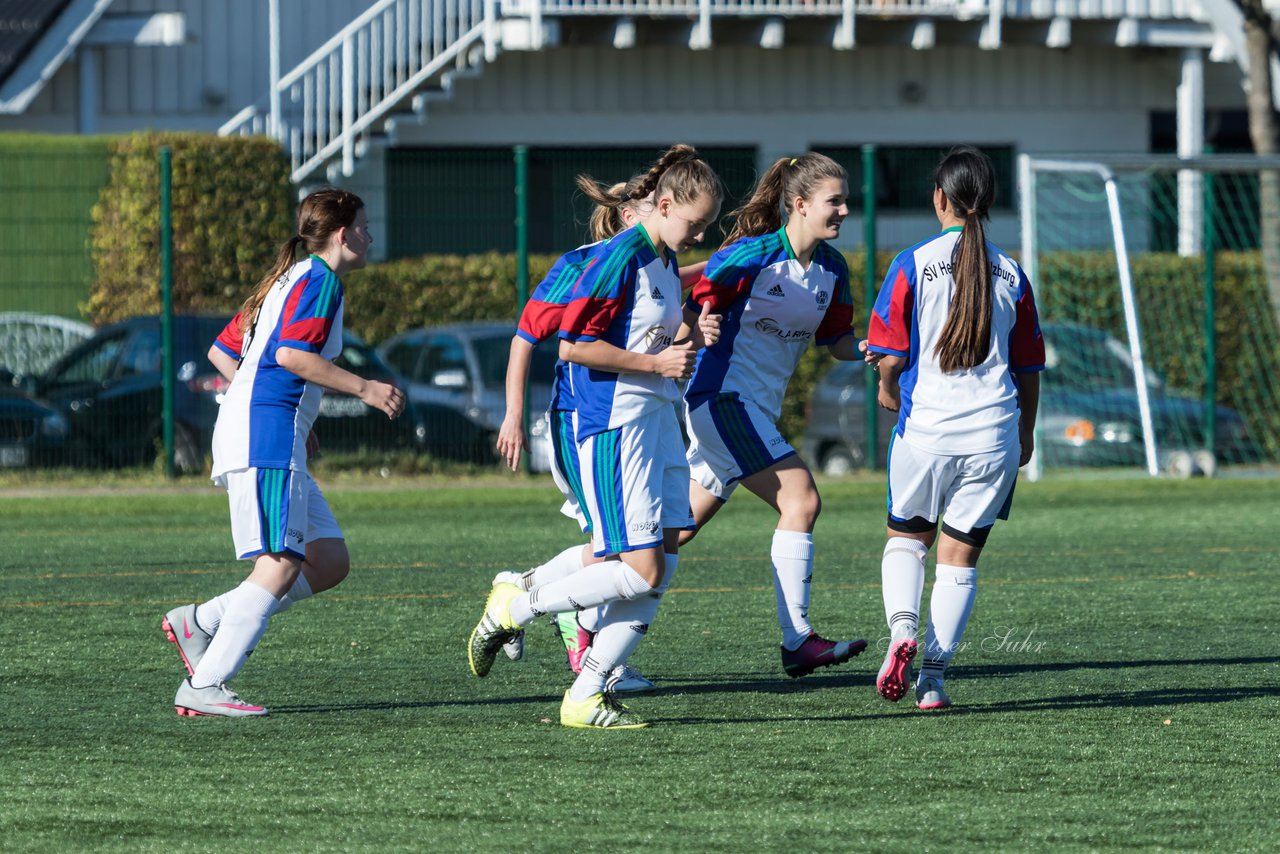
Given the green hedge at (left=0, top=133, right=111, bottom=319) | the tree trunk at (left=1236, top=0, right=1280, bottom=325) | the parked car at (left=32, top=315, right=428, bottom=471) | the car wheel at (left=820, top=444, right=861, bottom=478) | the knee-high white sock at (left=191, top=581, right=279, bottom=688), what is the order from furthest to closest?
1. the tree trunk at (left=1236, top=0, right=1280, bottom=325)
2. the car wheel at (left=820, top=444, right=861, bottom=478)
3. the green hedge at (left=0, top=133, right=111, bottom=319)
4. the parked car at (left=32, top=315, right=428, bottom=471)
5. the knee-high white sock at (left=191, top=581, right=279, bottom=688)

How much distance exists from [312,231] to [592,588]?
1394 mm

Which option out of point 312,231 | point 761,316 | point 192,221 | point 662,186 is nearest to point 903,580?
point 761,316

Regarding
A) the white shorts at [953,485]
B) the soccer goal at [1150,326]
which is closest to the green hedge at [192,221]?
the soccer goal at [1150,326]

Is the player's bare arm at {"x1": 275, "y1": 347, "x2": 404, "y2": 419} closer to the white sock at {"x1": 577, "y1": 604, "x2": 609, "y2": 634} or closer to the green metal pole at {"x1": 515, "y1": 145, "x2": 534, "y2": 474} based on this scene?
the white sock at {"x1": 577, "y1": 604, "x2": 609, "y2": 634}

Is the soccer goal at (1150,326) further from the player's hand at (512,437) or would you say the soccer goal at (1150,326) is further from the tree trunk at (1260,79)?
the player's hand at (512,437)

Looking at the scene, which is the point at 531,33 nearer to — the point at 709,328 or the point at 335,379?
the point at 709,328

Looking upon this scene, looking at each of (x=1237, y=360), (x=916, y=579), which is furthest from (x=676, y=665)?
(x=1237, y=360)

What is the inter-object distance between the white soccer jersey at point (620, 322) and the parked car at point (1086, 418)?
1011 centimetres

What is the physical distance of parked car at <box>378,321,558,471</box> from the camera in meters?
15.5

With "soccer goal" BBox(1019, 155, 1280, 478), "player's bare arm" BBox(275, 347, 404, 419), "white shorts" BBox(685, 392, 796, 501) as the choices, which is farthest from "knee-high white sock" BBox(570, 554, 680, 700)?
"soccer goal" BBox(1019, 155, 1280, 478)

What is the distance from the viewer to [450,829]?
4.62 meters

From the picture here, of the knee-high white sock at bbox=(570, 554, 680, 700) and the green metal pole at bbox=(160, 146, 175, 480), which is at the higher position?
the green metal pole at bbox=(160, 146, 175, 480)

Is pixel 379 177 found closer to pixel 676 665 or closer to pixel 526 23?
pixel 526 23

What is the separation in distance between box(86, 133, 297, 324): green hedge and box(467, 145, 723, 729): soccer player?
10.3 metres
